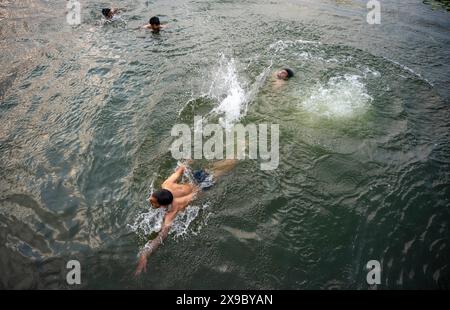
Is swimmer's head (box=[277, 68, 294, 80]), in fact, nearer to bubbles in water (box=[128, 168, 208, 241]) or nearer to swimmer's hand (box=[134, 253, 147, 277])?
bubbles in water (box=[128, 168, 208, 241])

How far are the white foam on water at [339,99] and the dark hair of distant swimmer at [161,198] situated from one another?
3929 millimetres

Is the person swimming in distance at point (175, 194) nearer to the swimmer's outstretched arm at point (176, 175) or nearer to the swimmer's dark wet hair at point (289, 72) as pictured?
the swimmer's outstretched arm at point (176, 175)

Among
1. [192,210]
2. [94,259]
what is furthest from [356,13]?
[94,259]

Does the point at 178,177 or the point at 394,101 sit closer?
the point at 178,177

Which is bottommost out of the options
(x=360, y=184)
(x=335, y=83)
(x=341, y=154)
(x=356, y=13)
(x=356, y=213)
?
(x=356, y=213)

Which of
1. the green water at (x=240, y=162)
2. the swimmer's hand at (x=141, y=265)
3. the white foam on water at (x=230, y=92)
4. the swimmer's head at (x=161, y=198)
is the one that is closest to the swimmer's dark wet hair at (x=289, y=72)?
the green water at (x=240, y=162)

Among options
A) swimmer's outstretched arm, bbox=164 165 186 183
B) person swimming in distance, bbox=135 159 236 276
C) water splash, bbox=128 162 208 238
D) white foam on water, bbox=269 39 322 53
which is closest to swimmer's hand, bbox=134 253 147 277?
person swimming in distance, bbox=135 159 236 276

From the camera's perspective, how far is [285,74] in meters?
7.69

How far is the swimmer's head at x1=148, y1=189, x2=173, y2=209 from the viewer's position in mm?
4633

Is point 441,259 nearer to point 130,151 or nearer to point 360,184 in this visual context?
point 360,184

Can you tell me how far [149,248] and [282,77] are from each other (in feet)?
17.6

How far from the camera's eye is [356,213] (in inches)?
194

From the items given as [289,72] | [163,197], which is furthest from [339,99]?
[163,197]

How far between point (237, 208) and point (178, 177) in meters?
1.22
